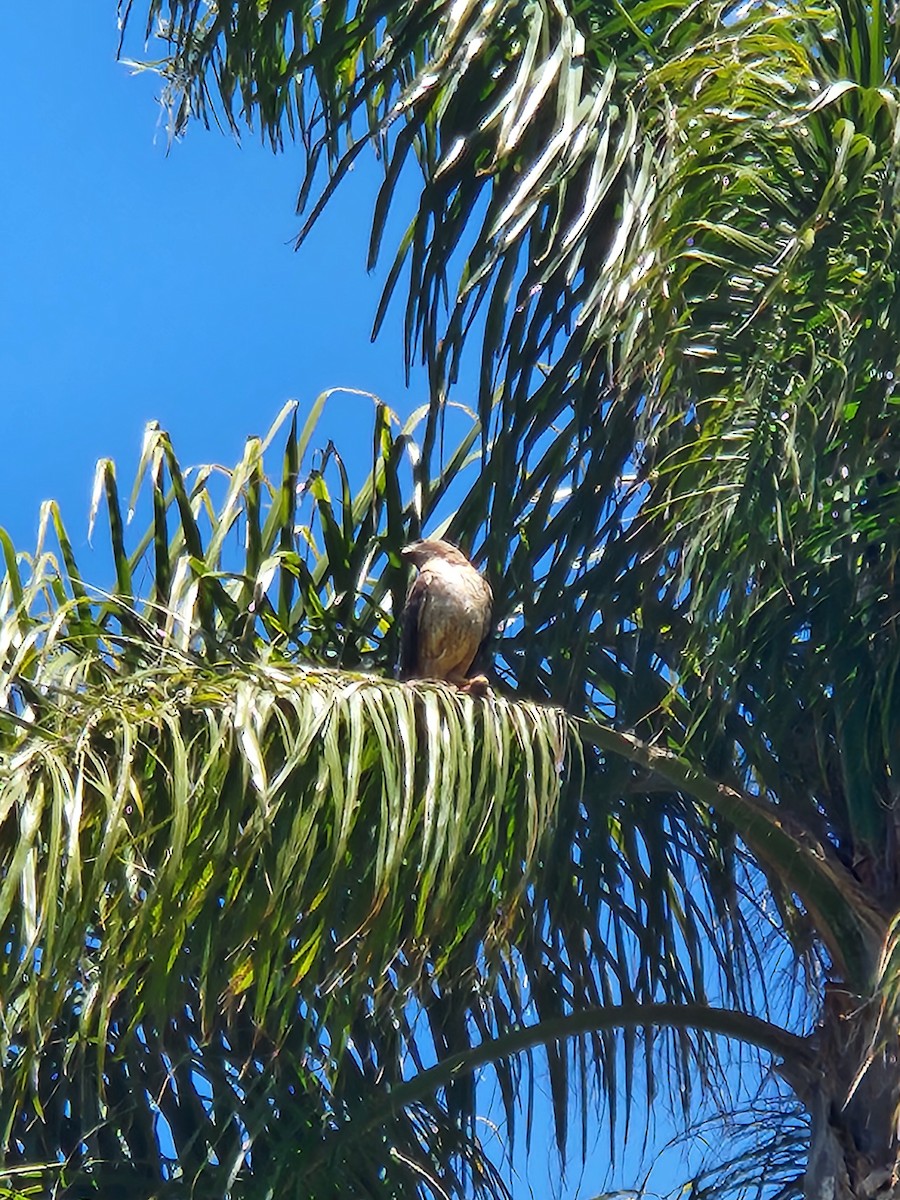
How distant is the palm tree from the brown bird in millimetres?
121

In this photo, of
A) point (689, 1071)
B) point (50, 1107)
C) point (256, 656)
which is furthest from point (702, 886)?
point (50, 1107)

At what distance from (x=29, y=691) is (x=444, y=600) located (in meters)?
1.10

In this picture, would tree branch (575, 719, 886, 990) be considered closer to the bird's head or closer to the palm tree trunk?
the palm tree trunk

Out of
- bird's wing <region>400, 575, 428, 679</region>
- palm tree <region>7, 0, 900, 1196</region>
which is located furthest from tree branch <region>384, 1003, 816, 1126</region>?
bird's wing <region>400, 575, 428, 679</region>

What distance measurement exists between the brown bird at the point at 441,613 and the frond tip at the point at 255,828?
2.17 feet

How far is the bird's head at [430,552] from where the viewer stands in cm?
512

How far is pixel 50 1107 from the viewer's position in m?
4.71

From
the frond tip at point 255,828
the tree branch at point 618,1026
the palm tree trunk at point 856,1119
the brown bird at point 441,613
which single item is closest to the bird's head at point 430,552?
the brown bird at point 441,613

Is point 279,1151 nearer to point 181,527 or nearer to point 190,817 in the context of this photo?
point 190,817

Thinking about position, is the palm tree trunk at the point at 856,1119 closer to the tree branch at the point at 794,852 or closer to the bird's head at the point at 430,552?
the tree branch at the point at 794,852

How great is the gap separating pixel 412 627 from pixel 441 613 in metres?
0.19

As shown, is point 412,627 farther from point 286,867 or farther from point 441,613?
point 286,867

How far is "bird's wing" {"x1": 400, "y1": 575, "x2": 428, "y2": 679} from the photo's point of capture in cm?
504

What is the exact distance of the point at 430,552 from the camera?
5145 mm
